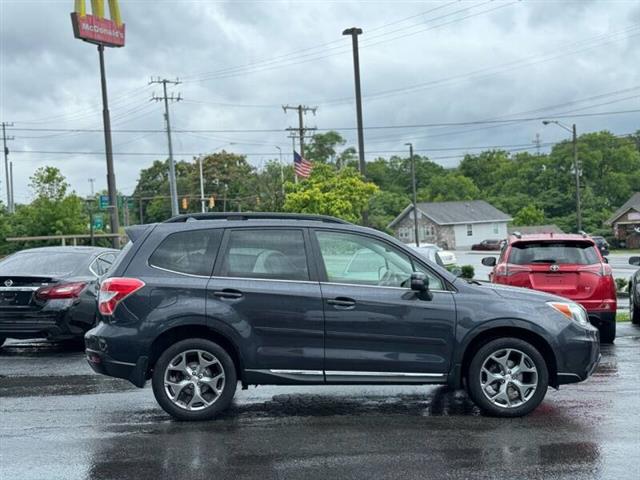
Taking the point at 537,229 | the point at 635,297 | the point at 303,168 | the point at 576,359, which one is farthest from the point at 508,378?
the point at 537,229

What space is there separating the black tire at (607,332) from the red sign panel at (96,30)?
33560 mm

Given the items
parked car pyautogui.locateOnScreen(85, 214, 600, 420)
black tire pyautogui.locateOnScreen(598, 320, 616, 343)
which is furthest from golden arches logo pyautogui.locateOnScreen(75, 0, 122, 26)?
parked car pyautogui.locateOnScreen(85, 214, 600, 420)

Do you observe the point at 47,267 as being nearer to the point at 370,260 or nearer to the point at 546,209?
the point at 370,260

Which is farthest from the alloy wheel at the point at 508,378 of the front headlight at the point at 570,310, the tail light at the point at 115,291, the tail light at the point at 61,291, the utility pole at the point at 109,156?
the utility pole at the point at 109,156

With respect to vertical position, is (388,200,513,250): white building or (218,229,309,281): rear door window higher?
(218,229,309,281): rear door window

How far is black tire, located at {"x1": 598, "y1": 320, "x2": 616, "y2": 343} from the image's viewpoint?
38.4 feet

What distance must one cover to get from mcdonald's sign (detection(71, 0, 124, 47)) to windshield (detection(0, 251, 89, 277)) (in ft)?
99.4

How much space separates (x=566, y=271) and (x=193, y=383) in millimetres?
6254

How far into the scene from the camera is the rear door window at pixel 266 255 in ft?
23.4

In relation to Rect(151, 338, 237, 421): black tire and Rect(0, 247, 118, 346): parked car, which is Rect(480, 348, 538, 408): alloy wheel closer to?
Rect(151, 338, 237, 421): black tire

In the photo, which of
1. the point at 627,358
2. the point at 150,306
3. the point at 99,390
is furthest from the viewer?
the point at 627,358

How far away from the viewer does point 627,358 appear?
34.2ft

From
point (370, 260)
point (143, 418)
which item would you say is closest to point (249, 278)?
point (370, 260)

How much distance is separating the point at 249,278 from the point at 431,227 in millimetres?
89928
